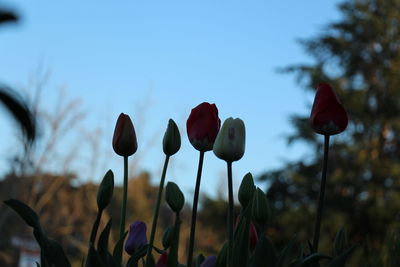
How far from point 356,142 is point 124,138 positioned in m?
15.0

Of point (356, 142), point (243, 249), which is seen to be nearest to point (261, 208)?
point (243, 249)

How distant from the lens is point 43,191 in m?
22.7

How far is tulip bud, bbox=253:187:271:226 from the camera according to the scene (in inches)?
56.3

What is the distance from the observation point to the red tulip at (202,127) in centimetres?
148

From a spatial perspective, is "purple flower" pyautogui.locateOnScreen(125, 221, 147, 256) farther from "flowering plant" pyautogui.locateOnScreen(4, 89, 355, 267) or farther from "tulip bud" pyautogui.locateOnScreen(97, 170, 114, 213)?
"tulip bud" pyautogui.locateOnScreen(97, 170, 114, 213)

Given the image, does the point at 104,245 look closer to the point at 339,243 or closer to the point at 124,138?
the point at 124,138

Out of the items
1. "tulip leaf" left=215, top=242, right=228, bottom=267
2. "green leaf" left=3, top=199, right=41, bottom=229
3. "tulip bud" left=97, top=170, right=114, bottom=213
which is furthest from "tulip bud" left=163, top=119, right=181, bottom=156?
"green leaf" left=3, top=199, right=41, bottom=229

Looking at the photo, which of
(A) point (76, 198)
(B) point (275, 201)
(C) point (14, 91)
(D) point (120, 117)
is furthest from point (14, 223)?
(D) point (120, 117)

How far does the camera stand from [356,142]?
1602cm

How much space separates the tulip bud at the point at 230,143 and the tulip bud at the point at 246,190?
0.13 m

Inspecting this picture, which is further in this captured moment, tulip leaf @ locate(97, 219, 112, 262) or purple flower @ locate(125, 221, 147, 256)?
purple flower @ locate(125, 221, 147, 256)

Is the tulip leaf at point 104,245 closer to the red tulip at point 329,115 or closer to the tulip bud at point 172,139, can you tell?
the tulip bud at point 172,139

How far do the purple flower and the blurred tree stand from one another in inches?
463

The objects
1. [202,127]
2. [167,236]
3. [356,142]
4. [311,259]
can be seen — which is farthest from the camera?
[356,142]
